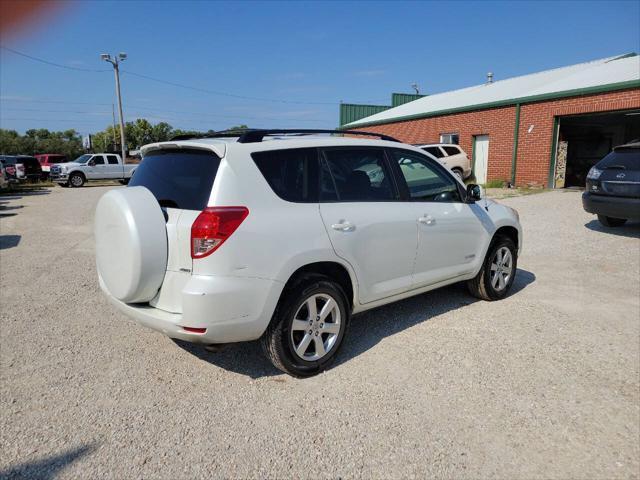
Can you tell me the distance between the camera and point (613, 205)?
8.57 m

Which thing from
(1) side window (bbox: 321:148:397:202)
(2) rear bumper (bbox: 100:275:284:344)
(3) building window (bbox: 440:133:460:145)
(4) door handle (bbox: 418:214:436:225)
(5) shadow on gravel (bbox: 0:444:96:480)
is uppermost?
(3) building window (bbox: 440:133:460:145)

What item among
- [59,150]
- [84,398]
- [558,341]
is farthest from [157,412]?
[59,150]

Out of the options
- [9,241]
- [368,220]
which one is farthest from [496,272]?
[9,241]

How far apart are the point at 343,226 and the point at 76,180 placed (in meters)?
26.4

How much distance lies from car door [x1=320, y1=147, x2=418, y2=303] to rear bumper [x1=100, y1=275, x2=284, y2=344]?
73 centimetres

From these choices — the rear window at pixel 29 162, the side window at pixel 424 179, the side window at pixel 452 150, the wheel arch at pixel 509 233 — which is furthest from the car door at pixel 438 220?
the rear window at pixel 29 162

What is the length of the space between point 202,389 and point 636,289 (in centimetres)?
531

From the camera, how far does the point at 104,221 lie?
334cm

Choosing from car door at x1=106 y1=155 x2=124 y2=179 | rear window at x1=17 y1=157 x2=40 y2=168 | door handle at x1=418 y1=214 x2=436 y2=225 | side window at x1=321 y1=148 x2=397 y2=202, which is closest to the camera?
side window at x1=321 y1=148 x2=397 y2=202

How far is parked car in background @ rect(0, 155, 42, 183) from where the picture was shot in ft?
81.6

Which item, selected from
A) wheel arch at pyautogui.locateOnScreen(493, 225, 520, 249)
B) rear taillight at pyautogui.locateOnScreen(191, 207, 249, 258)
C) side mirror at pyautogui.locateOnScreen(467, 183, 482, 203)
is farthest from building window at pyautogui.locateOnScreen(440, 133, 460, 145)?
rear taillight at pyautogui.locateOnScreen(191, 207, 249, 258)

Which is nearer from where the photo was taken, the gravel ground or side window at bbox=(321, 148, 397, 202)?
the gravel ground

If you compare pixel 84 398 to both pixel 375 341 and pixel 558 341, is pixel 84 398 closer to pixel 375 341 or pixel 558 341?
pixel 375 341

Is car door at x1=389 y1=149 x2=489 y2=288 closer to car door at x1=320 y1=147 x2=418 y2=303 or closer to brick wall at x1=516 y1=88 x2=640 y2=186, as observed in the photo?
car door at x1=320 y1=147 x2=418 y2=303
